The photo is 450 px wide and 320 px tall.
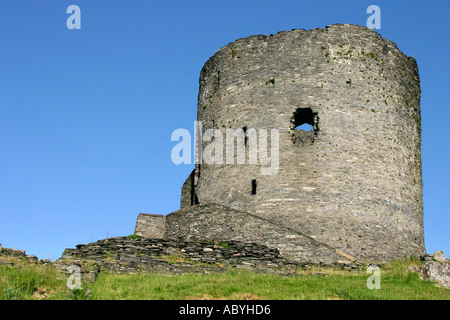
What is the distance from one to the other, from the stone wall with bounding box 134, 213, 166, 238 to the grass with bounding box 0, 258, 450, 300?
6.72 metres

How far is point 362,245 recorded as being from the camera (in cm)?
1973

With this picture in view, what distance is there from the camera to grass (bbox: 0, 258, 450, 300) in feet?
41.0

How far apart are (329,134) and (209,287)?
9.45m

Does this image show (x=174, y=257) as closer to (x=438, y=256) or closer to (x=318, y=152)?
(x=318, y=152)

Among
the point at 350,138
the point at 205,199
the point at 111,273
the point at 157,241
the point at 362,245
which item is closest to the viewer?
the point at 111,273

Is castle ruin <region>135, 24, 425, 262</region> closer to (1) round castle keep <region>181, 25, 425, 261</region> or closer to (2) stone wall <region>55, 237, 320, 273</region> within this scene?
(1) round castle keep <region>181, 25, 425, 261</region>

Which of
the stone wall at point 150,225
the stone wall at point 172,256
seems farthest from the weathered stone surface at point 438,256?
the stone wall at point 150,225

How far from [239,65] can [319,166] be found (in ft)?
16.4

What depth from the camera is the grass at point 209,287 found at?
492 inches

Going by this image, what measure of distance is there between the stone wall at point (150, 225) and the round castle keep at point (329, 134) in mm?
1631

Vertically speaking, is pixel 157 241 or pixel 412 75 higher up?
pixel 412 75

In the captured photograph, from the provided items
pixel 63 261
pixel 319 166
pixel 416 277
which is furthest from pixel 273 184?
pixel 63 261

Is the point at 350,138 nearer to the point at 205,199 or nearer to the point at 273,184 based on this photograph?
the point at 273,184

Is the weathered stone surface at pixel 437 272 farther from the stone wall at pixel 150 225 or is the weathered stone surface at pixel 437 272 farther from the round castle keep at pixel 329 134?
the stone wall at pixel 150 225
